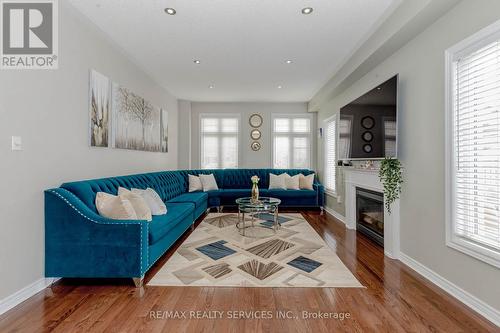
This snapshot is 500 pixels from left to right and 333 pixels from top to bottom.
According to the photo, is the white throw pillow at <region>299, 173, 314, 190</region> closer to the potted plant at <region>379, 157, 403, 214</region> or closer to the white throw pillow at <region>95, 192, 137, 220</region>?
the potted plant at <region>379, 157, 403, 214</region>

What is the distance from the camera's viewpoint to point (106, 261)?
228cm

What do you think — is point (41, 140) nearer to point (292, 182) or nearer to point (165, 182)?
point (165, 182)

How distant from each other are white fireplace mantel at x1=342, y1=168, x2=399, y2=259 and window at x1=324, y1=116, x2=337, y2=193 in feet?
3.28

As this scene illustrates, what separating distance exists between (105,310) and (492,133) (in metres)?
3.30

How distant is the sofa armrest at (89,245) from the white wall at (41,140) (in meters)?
0.12

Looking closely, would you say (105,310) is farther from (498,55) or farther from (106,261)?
(498,55)

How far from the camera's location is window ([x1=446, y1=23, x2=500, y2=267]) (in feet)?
6.05

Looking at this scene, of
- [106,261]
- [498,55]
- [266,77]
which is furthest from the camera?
[266,77]

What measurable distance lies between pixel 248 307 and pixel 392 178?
2.20 meters

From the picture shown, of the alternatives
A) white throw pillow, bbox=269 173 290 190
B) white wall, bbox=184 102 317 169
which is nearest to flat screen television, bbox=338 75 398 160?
white throw pillow, bbox=269 173 290 190

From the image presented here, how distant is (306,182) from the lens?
19.5ft

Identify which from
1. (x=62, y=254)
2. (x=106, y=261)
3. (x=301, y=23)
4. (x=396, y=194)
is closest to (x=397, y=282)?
(x=396, y=194)

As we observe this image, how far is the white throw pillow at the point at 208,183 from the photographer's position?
5.77 metres

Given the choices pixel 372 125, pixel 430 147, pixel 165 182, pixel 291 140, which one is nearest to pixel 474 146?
pixel 430 147
